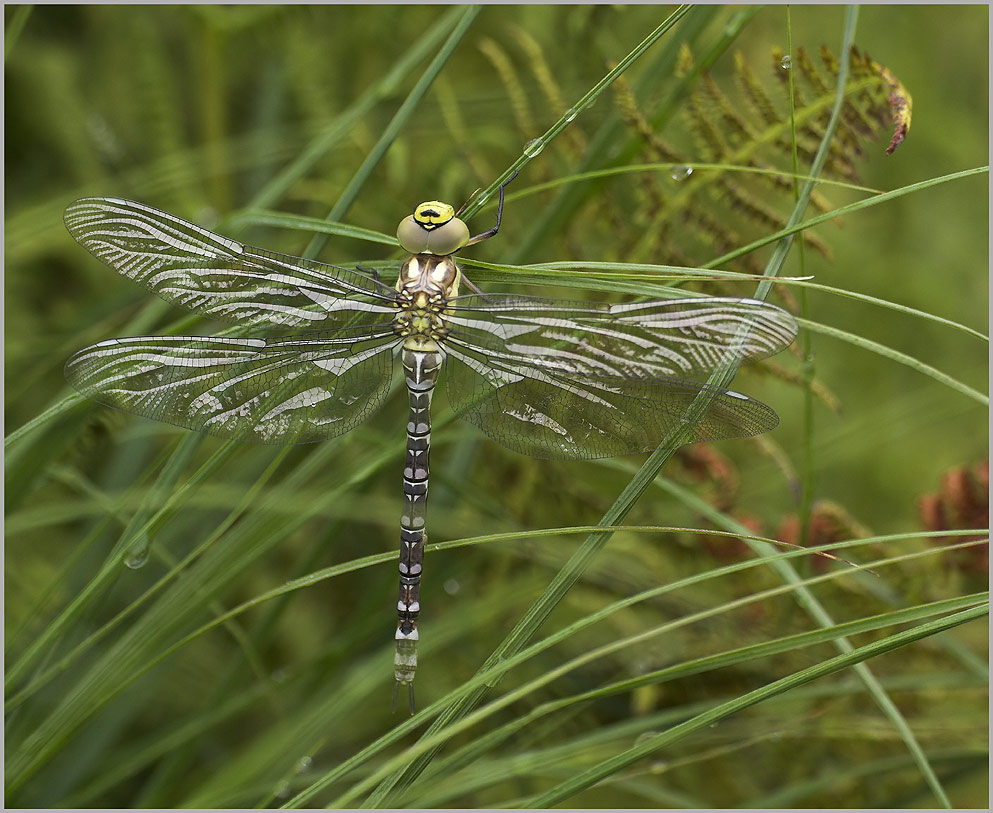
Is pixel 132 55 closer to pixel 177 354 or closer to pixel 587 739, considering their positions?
pixel 177 354

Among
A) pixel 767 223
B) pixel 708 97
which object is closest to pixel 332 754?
pixel 767 223

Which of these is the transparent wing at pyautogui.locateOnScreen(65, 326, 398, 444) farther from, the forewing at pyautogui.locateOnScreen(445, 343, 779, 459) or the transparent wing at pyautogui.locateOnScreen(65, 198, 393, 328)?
the forewing at pyautogui.locateOnScreen(445, 343, 779, 459)

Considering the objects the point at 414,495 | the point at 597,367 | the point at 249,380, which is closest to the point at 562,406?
the point at 597,367

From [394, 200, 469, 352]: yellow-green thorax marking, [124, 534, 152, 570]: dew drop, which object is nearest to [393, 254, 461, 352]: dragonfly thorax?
[394, 200, 469, 352]: yellow-green thorax marking

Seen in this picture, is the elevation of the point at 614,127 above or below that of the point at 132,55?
below

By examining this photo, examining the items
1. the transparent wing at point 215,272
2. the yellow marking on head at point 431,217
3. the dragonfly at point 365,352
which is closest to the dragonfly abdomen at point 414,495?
the dragonfly at point 365,352

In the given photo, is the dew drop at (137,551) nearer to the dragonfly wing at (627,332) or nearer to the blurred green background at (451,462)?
the blurred green background at (451,462)
